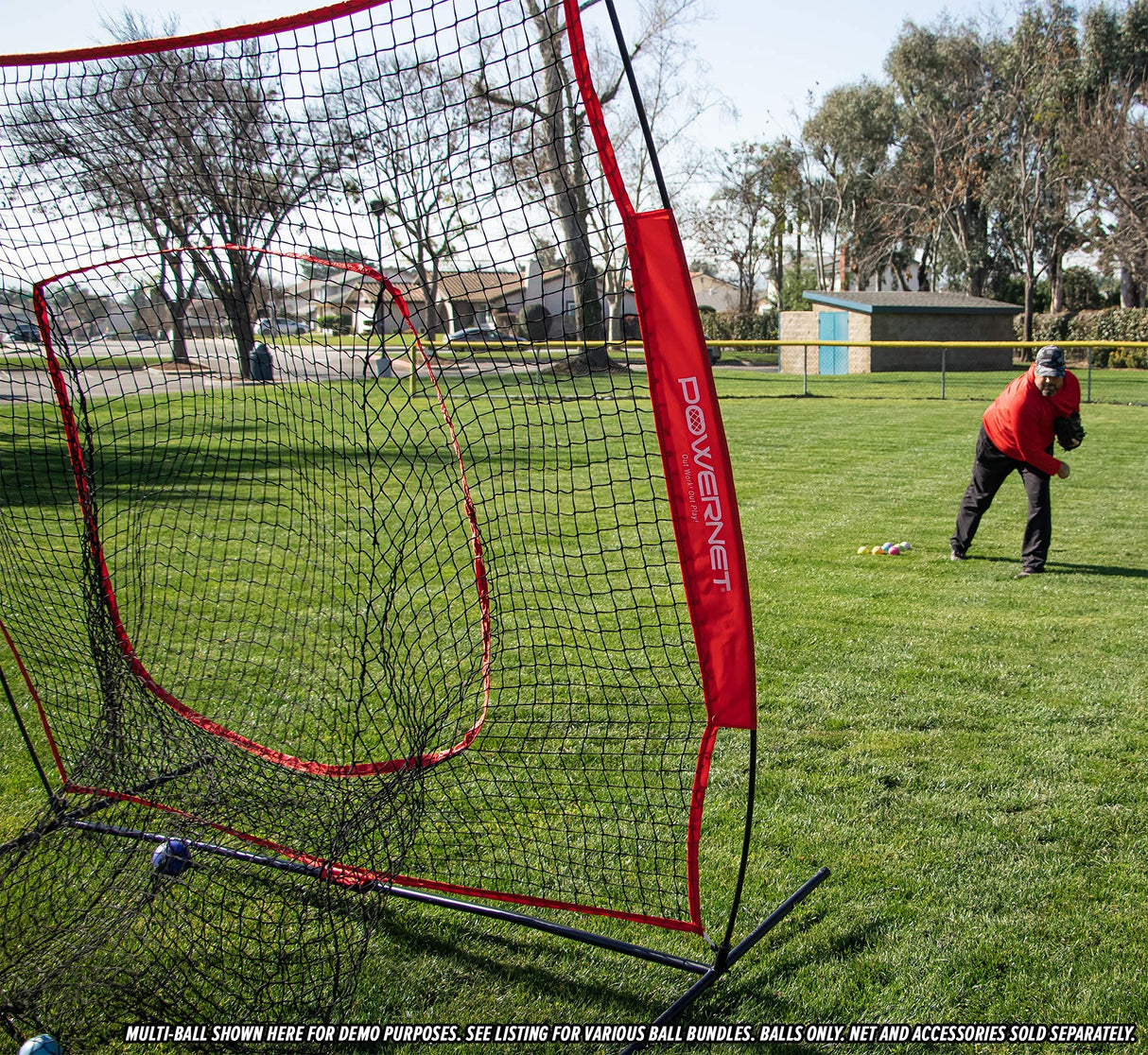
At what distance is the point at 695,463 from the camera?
2.53 m

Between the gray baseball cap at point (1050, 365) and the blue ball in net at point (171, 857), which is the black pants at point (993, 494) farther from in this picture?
the blue ball in net at point (171, 857)

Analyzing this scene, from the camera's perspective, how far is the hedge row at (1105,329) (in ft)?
95.6

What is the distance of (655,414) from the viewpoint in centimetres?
254

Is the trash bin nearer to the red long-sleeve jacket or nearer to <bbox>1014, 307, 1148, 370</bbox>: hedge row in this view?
the red long-sleeve jacket

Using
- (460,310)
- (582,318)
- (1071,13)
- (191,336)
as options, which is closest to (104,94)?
(191,336)

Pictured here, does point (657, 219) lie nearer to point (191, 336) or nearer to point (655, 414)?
point (655, 414)

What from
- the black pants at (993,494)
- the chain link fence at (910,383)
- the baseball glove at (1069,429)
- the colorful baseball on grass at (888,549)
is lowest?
the colorful baseball on grass at (888,549)

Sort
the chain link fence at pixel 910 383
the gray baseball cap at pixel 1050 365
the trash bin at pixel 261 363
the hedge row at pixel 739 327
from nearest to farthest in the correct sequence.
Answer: the trash bin at pixel 261 363 < the gray baseball cap at pixel 1050 365 < the chain link fence at pixel 910 383 < the hedge row at pixel 739 327

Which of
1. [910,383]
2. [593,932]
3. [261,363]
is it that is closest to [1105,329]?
[910,383]

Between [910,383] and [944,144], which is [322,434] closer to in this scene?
[910,383]

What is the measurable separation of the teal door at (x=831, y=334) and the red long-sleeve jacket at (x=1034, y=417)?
21.7 metres

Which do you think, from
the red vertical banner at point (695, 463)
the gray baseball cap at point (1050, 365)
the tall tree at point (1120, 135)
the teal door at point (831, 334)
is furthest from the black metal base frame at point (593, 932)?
the tall tree at point (1120, 135)

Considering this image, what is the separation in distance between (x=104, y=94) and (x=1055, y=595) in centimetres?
631

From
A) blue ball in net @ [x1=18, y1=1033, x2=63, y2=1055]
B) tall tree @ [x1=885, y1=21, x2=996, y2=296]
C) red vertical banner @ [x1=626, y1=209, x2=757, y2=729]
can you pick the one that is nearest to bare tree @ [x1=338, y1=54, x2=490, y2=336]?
red vertical banner @ [x1=626, y1=209, x2=757, y2=729]
